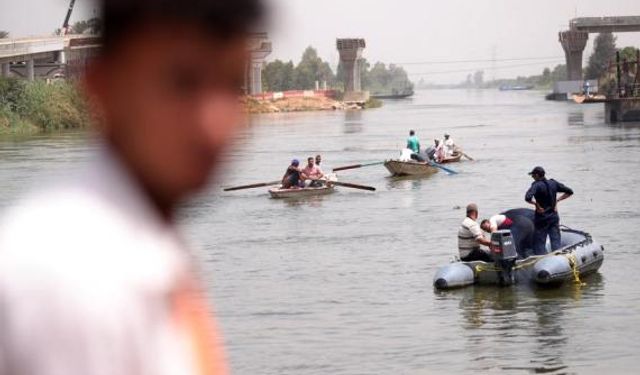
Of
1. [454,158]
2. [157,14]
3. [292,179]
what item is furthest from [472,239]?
[454,158]

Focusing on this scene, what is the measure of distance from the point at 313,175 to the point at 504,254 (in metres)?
20.2

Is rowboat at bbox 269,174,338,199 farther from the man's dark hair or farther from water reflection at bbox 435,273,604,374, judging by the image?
the man's dark hair

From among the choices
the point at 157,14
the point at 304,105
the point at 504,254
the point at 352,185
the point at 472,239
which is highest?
the point at 157,14

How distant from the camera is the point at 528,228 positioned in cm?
2342

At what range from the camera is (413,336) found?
20.0m

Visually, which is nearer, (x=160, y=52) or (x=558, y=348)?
(x=160, y=52)

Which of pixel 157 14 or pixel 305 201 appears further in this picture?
pixel 305 201

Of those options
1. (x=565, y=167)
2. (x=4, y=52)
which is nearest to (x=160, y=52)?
(x=565, y=167)

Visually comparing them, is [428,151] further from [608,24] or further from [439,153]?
[608,24]

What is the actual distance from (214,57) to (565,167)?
55.4 meters

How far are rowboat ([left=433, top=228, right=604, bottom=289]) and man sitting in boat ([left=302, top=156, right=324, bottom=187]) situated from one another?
1853 cm

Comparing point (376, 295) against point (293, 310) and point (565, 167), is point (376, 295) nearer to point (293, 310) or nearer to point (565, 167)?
point (293, 310)

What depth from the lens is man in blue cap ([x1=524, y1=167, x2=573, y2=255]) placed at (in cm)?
2345

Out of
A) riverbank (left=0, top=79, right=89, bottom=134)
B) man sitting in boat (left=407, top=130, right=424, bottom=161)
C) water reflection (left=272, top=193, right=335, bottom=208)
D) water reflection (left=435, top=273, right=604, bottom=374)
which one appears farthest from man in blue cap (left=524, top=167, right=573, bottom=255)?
riverbank (left=0, top=79, right=89, bottom=134)
